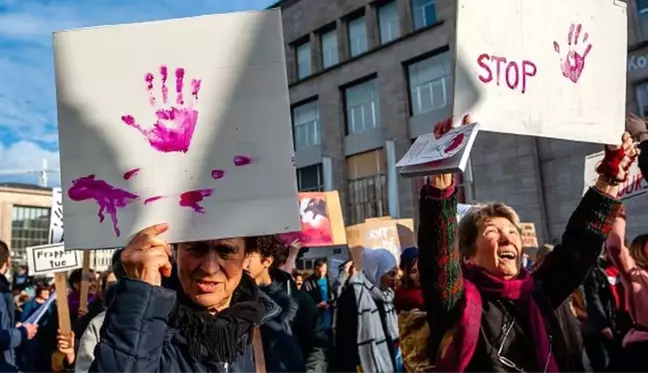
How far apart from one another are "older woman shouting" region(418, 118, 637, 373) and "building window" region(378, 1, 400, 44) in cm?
2094

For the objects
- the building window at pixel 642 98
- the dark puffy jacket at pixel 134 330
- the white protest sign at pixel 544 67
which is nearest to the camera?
the dark puffy jacket at pixel 134 330

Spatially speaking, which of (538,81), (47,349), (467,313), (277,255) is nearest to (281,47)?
(538,81)

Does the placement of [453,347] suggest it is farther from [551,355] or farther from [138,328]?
[138,328]

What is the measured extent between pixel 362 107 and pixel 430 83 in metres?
3.53

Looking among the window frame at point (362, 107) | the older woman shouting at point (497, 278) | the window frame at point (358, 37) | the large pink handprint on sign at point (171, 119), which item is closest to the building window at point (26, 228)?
the window frame at point (362, 107)

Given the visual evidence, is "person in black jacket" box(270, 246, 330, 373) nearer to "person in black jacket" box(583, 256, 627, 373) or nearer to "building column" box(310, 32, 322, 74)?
"person in black jacket" box(583, 256, 627, 373)

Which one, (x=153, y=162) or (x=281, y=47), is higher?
(x=281, y=47)

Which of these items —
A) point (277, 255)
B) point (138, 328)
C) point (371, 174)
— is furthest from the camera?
point (371, 174)

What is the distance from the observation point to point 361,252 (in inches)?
249

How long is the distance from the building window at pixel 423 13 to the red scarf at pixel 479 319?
→ 65.8 feet

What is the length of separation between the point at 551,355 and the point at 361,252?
14.0 ft

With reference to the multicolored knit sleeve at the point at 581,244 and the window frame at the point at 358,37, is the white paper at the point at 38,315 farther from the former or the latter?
the window frame at the point at 358,37

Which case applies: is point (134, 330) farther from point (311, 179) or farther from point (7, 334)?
point (311, 179)

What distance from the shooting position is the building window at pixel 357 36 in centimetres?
2380
